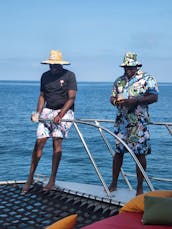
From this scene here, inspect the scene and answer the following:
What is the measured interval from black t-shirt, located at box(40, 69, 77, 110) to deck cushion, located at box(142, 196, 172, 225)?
196cm

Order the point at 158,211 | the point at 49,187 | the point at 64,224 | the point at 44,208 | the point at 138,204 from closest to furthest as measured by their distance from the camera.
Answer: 1. the point at 64,224
2. the point at 158,211
3. the point at 138,204
4. the point at 44,208
5. the point at 49,187

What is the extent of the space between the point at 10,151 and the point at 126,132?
55.1ft

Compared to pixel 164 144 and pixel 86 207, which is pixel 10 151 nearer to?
pixel 164 144

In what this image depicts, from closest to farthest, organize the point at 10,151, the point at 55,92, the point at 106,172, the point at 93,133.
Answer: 1. the point at 55,92
2. the point at 106,172
3. the point at 10,151
4. the point at 93,133

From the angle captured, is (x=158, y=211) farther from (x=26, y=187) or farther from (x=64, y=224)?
(x=26, y=187)

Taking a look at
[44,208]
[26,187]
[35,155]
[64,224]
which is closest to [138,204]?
[64,224]

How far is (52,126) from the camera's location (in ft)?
16.7

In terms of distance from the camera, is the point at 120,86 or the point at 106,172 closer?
the point at 120,86

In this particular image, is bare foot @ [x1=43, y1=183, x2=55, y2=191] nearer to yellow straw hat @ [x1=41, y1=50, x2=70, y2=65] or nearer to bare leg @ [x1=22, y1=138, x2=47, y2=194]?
bare leg @ [x1=22, y1=138, x2=47, y2=194]

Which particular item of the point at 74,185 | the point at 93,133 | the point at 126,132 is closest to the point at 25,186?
the point at 74,185

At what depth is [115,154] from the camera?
15.6 ft

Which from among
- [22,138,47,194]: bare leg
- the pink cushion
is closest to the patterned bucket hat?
[22,138,47,194]: bare leg

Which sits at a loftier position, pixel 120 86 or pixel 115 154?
pixel 120 86

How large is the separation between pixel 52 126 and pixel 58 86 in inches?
18.9
